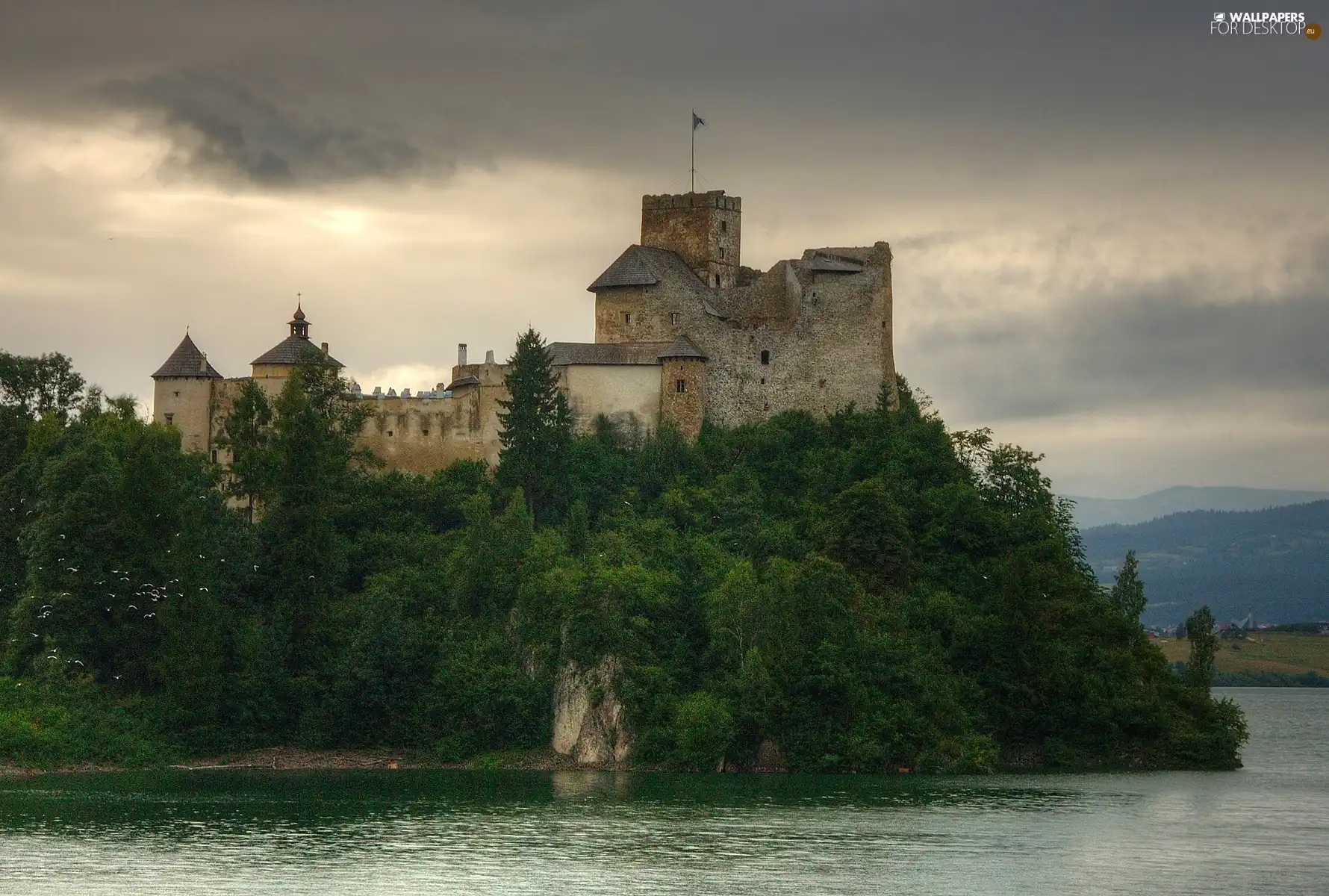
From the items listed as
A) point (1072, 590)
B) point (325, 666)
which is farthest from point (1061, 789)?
point (325, 666)

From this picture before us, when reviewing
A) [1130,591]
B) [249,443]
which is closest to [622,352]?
[249,443]

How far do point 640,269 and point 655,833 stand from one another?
1639 inches

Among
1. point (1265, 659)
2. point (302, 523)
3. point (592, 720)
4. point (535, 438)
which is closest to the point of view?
point (592, 720)

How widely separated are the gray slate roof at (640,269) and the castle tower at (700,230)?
A: 89 centimetres

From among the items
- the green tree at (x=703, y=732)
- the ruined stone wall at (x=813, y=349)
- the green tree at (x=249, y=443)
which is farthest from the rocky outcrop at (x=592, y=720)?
the ruined stone wall at (x=813, y=349)

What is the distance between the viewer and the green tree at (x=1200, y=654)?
73000 millimetres

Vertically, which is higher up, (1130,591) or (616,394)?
(616,394)

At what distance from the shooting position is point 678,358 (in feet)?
276

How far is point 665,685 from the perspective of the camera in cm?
6850

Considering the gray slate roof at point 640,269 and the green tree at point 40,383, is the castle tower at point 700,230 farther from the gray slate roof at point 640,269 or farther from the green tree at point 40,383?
the green tree at point 40,383

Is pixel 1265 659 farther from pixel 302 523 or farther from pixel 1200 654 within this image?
pixel 302 523

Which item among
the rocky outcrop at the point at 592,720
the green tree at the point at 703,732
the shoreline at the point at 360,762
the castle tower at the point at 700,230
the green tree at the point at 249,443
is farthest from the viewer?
the castle tower at the point at 700,230

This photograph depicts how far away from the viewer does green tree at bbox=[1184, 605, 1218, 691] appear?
240 feet

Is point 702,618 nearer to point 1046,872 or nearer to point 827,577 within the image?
point 827,577
